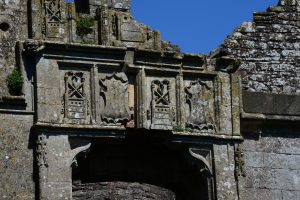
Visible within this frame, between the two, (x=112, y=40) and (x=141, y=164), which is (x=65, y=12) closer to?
(x=112, y=40)

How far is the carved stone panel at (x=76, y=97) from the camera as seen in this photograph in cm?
2203

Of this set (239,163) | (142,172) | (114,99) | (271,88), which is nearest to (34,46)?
(114,99)

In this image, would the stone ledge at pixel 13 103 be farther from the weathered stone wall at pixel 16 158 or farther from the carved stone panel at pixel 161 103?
the carved stone panel at pixel 161 103

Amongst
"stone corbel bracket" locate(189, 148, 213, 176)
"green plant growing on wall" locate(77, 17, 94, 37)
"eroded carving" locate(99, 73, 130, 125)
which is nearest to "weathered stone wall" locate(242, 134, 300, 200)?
"stone corbel bracket" locate(189, 148, 213, 176)

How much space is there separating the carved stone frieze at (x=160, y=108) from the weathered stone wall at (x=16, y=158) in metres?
1.77

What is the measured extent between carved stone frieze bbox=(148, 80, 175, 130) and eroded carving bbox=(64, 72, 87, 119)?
1.02 metres

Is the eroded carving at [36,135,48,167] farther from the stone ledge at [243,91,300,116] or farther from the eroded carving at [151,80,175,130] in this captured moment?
the stone ledge at [243,91,300,116]

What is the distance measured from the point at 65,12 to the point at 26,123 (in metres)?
1.73

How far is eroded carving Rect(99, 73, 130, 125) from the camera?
2220cm

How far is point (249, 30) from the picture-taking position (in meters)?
24.2

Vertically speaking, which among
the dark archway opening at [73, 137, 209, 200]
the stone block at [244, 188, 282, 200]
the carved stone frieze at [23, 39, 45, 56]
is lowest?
the stone block at [244, 188, 282, 200]

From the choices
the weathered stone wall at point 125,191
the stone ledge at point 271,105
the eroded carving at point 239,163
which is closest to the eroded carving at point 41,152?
the weathered stone wall at point 125,191

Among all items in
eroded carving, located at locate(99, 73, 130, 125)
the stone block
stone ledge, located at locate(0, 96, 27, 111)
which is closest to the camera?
stone ledge, located at locate(0, 96, 27, 111)

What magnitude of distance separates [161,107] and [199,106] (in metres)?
0.64
